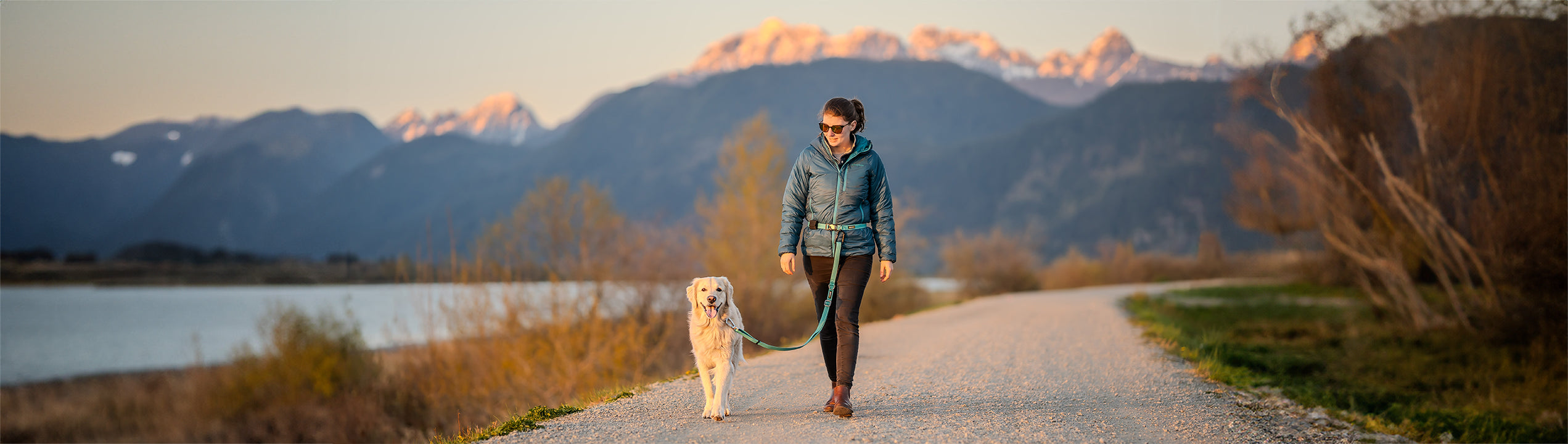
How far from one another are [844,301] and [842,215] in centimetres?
54

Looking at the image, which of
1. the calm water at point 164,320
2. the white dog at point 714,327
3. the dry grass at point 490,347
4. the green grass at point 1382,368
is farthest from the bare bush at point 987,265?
the white dog at point 714,327

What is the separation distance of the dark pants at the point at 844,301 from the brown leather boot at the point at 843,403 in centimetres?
4

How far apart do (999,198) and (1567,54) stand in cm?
14092

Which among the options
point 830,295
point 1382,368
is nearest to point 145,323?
point 830,295

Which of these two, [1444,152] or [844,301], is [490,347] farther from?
[1444,152]

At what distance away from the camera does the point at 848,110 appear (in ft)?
17.0

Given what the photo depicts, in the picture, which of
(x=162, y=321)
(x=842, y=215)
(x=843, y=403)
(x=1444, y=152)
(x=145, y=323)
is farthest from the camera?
(x=162, y=321)

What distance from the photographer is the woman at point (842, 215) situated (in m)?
5.19

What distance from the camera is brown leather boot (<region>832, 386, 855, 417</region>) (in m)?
5.42

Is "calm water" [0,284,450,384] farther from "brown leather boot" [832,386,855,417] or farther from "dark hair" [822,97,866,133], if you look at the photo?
"dark hair" [822,97,866,133]

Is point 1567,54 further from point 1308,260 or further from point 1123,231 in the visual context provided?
point 1123,231

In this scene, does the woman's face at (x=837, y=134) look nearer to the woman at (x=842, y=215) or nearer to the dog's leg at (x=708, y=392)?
the woman at (x=842, y=215)

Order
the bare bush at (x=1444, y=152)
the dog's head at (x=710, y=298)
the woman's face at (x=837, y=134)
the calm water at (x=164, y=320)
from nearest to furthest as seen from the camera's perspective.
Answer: the dog's head at (x=710, y=298)
the woman's face at (x=837, y=134)
the bare bush at (x=1444, y=152)
the calm water at (x=164, y=320)

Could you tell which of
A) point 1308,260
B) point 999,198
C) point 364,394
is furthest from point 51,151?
point 1308,260
